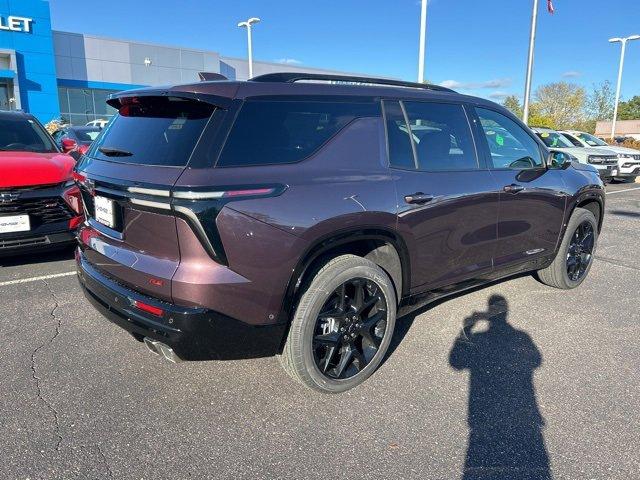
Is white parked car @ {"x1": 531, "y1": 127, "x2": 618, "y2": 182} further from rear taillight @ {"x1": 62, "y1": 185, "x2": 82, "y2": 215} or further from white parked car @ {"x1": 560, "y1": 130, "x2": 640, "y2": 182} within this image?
rear taillight @ {"x1": 62, "y1": 185, "x2": 82, "y2": 215}

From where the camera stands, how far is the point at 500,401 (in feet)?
9.56

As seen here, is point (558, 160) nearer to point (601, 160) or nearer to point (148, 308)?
point (148, 308)

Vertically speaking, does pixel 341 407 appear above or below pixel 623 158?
below

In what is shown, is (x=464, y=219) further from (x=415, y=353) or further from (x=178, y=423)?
(x=178, y=423)

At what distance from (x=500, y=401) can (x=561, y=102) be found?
5535cm

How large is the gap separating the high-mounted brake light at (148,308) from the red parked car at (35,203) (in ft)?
7.86

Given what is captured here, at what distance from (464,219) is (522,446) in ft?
5.12

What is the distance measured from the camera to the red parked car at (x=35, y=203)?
4.70m

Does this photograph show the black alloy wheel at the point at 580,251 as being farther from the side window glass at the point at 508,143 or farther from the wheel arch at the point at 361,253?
the wheel arch at the point at 361,253

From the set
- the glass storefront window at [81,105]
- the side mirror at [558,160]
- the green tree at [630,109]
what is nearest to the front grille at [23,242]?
the side mirror at [558,160]

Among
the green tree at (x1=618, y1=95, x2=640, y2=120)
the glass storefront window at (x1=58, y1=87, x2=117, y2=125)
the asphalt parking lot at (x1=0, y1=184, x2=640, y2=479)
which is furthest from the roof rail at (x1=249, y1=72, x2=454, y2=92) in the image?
the green tree at (x1=618, y1=95, x2=640, y2=120)

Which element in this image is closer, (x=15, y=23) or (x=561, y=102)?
(x=15, y=23)

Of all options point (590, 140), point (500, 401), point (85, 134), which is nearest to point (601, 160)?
point (590, 140)

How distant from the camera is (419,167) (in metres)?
3.28
